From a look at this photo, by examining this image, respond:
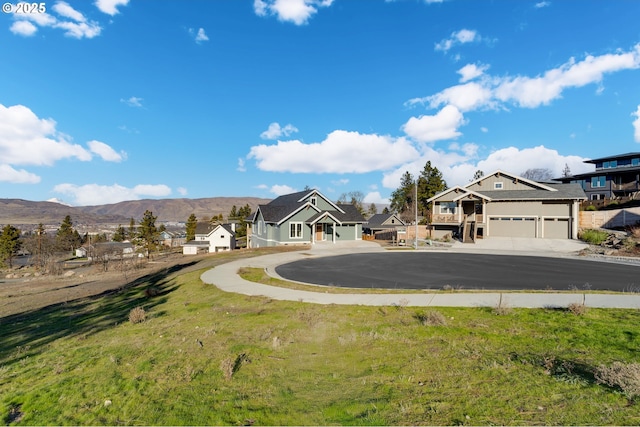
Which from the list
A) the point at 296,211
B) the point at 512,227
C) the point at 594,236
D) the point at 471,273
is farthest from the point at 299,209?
the point at 594,236

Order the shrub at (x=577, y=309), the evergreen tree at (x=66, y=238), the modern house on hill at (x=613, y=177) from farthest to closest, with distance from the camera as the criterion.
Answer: the evergreen tree at (x=66, y=238), the modern house on hill at (x=613, y=177), the shrub at (x=577, y=309)

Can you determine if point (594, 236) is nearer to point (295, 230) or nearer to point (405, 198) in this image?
point (295, 230)

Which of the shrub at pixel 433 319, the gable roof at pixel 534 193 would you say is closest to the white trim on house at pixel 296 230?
the gable roof at pixel 534 193

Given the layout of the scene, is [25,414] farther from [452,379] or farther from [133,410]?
[452,379]

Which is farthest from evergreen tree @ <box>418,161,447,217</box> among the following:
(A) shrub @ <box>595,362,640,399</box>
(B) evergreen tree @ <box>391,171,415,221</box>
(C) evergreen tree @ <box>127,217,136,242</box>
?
(C) evergreen tree @ <box>127,217,136,242</box>

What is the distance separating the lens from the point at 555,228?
108 ft

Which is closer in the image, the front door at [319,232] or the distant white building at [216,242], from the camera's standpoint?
the front door at [319,232]

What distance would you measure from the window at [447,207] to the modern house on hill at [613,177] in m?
24.7

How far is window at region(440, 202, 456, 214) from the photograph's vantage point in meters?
37.7

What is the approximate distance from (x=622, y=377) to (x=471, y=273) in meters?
12.6

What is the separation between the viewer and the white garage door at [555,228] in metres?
32.5

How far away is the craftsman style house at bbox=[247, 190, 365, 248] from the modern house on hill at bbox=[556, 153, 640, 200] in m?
38.0

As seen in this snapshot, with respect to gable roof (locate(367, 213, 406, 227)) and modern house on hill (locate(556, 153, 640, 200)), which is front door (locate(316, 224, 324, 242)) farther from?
modern house on hill (locate(556, 153, 640, 200))

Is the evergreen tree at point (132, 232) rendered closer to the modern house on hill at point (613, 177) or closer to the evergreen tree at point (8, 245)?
the evergreen tree at point (8, 245)
